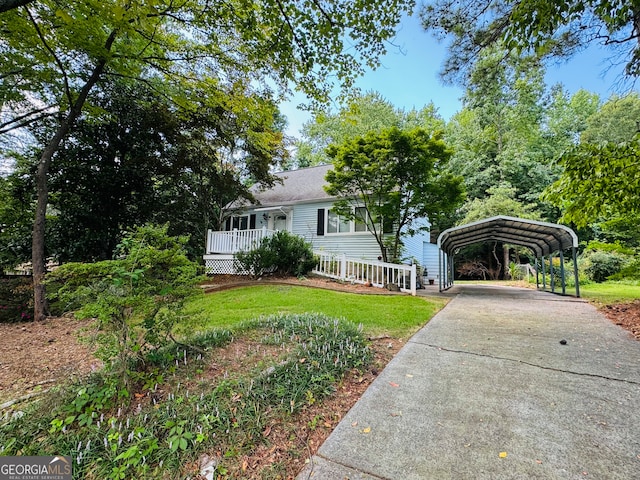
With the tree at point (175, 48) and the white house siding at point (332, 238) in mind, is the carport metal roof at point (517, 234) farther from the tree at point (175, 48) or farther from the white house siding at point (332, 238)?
the tree at point (175, 48)

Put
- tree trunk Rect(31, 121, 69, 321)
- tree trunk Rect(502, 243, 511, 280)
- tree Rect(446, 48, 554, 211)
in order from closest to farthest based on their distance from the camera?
1. tree trunk Rect(31, 121, 69, 321)
2. tree Rect(446, 48, 554, 211)
3. tree trunk Rect(502, 243, 511, 280)

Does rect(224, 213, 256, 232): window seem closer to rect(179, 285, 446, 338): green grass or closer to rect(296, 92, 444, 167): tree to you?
rect(179, 285, 446, 338): green grass

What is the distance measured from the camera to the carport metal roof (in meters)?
7.97

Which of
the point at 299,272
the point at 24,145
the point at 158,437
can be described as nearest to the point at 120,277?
the point at 158,437

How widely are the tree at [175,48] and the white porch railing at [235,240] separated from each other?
4.92 m

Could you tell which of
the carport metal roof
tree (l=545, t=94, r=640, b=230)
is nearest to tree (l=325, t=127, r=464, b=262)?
the carport metal roof

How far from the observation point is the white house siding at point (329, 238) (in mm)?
12008

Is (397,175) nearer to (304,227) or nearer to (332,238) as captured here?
(332,238)

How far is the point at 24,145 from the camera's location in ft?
30.0

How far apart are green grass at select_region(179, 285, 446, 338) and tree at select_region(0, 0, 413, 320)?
3.04m

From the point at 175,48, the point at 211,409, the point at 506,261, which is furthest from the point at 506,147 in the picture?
the point at 211,409

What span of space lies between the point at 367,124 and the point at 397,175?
16.9m

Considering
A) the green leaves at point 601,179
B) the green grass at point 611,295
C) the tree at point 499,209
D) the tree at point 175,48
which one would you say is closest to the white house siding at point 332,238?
the tree at point 499,209

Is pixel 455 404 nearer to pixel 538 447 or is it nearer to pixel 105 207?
pixel 538 447
